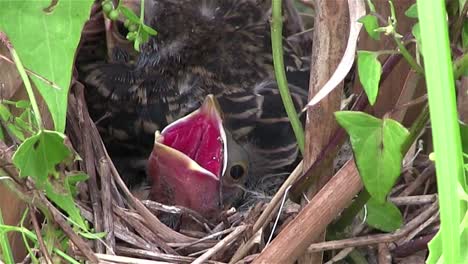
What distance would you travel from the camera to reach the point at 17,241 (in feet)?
3.04

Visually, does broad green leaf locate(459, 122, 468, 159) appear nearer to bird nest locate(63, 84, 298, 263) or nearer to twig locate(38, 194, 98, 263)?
bird nest locate(63, 84, 298, 263)

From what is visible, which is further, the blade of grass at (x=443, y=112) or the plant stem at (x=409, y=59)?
the plant stem at (x=409, y=59)

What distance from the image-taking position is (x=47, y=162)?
69 centimetres

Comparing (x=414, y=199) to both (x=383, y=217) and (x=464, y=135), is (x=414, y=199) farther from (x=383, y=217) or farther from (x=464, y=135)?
(x=464, y=135)

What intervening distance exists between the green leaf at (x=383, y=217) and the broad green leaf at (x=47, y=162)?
0.94 ft

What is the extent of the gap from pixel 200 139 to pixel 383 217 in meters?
0.31

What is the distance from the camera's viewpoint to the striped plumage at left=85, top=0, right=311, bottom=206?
109 centimetres

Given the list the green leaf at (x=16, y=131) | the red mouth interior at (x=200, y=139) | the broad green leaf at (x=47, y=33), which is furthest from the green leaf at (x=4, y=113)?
the red mouth interior at (x=200, y=139)

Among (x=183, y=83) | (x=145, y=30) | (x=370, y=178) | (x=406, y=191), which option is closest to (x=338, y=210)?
(x=370, y=178)

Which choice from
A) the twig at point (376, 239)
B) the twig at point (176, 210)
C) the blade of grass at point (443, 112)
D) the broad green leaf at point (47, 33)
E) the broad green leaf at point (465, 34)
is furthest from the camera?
the twig at point (176, 210)

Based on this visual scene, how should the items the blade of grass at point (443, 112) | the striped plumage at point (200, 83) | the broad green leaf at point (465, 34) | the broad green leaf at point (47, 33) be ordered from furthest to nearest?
the striped plumage at point (200, 83), the broad green leaf at point (465, 34), the broad green leaf at point (47, 33), the blade of grass at point (443, 112)

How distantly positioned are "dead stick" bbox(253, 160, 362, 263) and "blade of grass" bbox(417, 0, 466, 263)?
33 centimetres

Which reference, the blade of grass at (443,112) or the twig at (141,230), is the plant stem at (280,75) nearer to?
the twig at (141,230)

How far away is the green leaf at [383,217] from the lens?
0.82 meters
